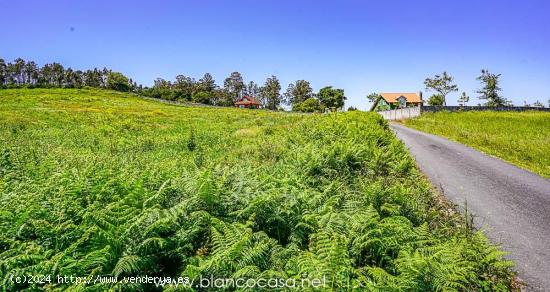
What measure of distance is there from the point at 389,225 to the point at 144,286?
3.79 meters

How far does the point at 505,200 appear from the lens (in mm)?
9953

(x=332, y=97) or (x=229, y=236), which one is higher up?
(x=332, y=97)

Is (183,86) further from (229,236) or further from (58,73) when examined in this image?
(229,236)

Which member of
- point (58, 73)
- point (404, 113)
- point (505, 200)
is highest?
point (58, 73)

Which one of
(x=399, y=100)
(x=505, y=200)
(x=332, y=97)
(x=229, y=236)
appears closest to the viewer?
(x=229, y=236)

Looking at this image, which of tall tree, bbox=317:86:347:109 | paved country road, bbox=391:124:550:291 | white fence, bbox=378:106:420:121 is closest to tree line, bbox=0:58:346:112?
tall tree, bbox=317:86:347:109

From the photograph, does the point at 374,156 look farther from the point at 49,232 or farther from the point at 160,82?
the point at 160,82

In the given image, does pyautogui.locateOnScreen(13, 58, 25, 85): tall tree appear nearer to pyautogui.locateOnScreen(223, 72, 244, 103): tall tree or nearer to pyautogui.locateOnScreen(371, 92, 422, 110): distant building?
pyautogui.locateOnScreen(223, 72, 244, 103): tall tree

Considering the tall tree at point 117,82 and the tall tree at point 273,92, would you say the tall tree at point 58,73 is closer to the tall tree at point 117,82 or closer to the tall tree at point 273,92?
the tall tree at point 117,82

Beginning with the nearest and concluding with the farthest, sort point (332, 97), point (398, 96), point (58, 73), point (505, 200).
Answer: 1. point (505, 200)
2. point (398, 96)
3. point (332, 97)
4. point (58, 73)

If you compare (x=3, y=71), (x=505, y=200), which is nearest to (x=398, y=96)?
(x=505, y=200)

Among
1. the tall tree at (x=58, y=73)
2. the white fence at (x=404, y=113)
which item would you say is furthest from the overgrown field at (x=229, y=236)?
the tall tree at (x=58, y=73)

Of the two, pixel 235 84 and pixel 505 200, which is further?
pixel 235 84

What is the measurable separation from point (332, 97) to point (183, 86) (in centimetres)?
6636
